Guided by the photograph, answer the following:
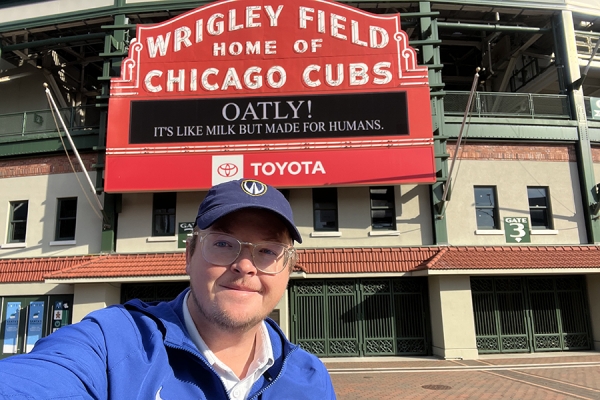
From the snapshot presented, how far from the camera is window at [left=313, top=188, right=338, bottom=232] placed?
1531 cm

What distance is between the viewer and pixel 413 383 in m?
10.3

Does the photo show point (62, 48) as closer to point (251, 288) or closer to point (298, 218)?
point (298, 218)

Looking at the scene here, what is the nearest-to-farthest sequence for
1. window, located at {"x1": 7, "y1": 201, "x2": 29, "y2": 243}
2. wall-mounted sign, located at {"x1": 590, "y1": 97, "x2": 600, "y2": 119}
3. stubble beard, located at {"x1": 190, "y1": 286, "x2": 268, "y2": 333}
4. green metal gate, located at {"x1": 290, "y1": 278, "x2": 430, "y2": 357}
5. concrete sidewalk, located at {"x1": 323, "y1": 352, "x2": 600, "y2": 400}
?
stubble beard, located at {"x1": 190, "y1": 286, "x2": 268, "y2": 333}
concrete sidewalk, located at {"x1": 323, "y1": 352, "x2": 600, "y2": 400}
green metal gate, located at {"x1": 290, "y1": 278, "x2": 430, "y2": 357}
window, located at {"x1": 7, "y1": 201, "x2": 29, "y2": 243}
wall-mounted sign, located at {"x1": 590, "y1": 97, "x2": 600, "y2": 119}

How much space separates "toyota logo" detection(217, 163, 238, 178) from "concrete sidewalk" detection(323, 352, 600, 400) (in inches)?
273

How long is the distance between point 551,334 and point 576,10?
505 inches

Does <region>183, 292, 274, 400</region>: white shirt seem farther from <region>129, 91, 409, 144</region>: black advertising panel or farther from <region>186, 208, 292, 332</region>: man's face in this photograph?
<region>129, 91, 409, 144</region>: black advertising panel

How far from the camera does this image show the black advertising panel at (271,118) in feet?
47.5

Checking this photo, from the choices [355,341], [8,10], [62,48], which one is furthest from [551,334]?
[8,10]

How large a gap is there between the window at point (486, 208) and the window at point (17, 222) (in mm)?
16675

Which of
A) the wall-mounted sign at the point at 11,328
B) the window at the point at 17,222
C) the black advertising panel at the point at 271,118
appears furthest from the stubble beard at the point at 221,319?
the window at the point at 17,222

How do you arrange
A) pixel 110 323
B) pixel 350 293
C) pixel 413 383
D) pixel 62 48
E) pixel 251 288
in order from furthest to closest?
pixel 62 48 < pixel 350 293 < pixel 413 383 < pixel 251 288 < pixel 110 323

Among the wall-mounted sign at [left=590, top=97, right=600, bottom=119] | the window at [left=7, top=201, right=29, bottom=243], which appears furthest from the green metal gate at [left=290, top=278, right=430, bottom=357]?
the window at [left=7, top=201, right=29, bottom=243]

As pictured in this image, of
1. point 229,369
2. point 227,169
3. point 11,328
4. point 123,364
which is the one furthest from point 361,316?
point 123,364

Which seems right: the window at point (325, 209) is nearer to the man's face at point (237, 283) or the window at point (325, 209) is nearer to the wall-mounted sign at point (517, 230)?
the wall-mounted sign at point (517, 230)
